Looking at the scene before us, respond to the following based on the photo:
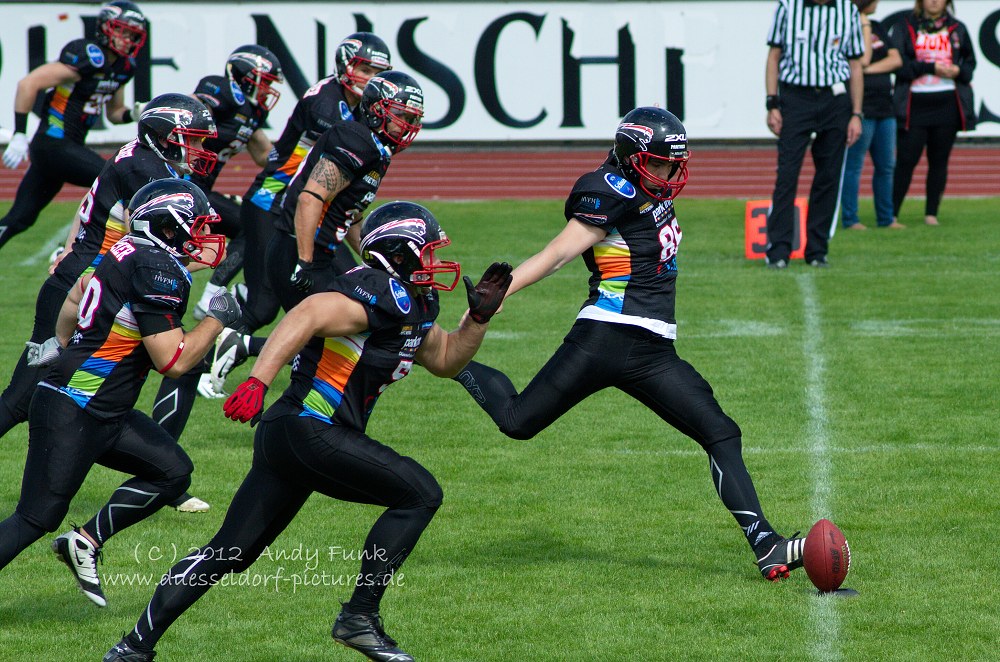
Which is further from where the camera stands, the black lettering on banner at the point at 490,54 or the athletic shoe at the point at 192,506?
the black lettering on banner at the point at 490,54

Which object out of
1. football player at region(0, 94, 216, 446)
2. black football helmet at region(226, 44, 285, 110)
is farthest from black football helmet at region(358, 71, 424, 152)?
black football helmet at region(226, 44, 285, 110)

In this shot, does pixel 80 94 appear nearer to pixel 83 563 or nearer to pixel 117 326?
pixel 117 326

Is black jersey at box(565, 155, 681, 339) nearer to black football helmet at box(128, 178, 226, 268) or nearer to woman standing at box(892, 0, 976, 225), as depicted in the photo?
black football helmet at box(128, 178, 226, 268)

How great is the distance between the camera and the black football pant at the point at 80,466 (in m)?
4.96

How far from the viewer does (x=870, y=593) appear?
526cm

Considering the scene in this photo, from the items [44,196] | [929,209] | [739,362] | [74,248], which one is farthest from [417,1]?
[74,248]

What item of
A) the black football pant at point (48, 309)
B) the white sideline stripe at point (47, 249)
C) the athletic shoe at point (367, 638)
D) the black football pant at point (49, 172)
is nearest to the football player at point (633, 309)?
the athletic shoe at point (367, 638)

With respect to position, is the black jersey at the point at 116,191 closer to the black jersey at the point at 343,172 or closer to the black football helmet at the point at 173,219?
the black jersey at the point at 343,172

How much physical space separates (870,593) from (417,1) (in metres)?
15.3

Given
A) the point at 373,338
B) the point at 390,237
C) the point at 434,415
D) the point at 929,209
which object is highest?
the point at 390,237

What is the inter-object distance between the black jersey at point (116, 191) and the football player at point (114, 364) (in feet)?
3.54

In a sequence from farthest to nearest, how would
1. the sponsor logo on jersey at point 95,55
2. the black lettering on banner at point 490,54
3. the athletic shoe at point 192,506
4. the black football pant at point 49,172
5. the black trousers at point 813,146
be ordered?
1. the black lettering on banner at point 490,54
2. the black trousers at point 813,146
3. the black football pant at point 49,172
4. the sponsor logo on jersey at point 95,55
5. the athletic shoe at point 192,506

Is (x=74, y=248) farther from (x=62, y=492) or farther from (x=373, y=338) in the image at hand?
(x=373, y=338)

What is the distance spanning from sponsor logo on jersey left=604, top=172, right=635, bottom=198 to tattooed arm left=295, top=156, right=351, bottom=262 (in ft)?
6.42
